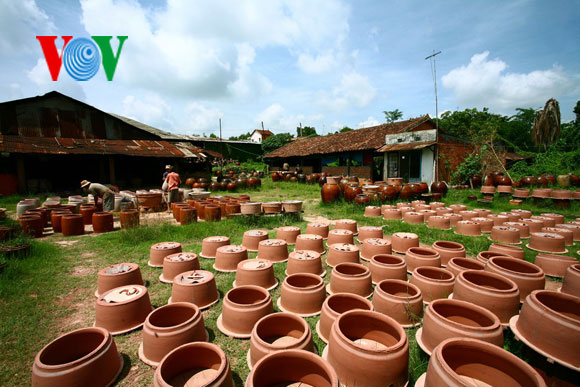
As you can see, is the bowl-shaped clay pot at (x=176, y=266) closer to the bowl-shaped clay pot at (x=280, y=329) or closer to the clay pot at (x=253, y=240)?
the clay pot at (x=253, y=240)

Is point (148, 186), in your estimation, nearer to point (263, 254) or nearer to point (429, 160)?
point (263, 254)

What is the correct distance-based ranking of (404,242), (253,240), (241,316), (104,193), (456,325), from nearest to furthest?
(456,325) < (241,316) < (404,242) < (253,240) < (104,193)

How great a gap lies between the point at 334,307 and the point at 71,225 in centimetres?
625

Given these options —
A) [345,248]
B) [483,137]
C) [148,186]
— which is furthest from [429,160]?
[148,186]

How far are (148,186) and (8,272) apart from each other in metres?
13.2

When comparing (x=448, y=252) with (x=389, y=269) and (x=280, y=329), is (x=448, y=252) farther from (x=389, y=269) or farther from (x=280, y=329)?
(x=280, y=329)

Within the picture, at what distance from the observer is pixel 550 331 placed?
177 cm

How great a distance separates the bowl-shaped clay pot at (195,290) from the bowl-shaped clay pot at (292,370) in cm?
141

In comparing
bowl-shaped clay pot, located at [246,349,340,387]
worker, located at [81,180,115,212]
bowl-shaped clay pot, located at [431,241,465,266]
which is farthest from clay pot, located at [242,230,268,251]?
worker, located at [81,180,115,212]

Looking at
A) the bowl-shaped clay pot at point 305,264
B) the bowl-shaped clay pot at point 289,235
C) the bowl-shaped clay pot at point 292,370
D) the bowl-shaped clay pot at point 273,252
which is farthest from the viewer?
the bowl-shaped clay pot at point 289,235

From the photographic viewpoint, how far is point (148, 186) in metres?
15.7

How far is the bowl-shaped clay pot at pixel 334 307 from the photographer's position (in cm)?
228

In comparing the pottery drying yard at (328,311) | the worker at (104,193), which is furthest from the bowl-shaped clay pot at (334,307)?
the worker at (104,193)

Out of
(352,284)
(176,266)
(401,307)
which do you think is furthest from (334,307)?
(176,266)
